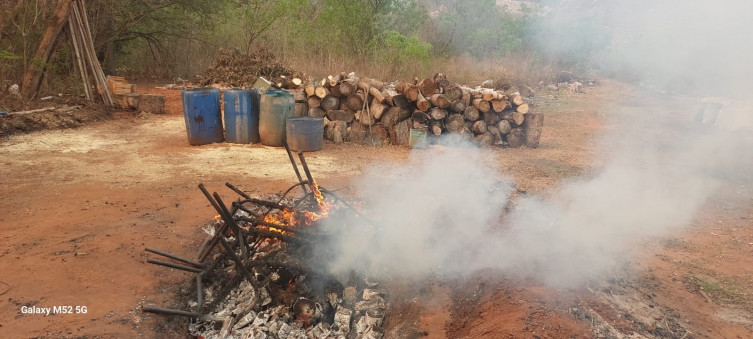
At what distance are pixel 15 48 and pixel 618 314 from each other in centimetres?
1405

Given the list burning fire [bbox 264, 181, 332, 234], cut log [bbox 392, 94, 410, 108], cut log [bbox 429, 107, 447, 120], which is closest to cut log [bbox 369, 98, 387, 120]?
cut log [bbox 392, 94, 410, 108]

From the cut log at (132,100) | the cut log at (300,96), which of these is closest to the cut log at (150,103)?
the cut log at (132,100)

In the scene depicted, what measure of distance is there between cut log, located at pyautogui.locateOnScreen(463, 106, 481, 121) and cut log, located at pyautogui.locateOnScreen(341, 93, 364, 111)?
226 cm

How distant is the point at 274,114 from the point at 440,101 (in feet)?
11.1

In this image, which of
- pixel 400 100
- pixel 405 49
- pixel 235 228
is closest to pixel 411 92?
pixel 400 100

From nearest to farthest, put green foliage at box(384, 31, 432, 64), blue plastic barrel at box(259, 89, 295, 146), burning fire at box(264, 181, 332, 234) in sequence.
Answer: burning fire at box(264, 181, 332, 234) → blue plastic barrel at box(259, 89, 295, 146) → green foliage at box(384, 31, 432, 64)

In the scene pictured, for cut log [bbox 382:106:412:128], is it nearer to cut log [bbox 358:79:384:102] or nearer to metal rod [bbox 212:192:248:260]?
cut log [bbox 358:79:384:102]

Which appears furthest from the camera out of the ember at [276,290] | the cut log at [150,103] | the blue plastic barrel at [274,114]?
the cut log at [150,103]

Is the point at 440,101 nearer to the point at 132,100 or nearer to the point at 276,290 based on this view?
the point at 276,290

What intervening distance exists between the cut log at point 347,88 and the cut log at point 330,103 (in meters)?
0.24

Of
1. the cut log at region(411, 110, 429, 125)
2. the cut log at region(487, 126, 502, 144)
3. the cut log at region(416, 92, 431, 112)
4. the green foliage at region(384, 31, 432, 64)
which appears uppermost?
the green foliage at region(384, 31, 432, 64)

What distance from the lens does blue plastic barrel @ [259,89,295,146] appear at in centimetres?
874

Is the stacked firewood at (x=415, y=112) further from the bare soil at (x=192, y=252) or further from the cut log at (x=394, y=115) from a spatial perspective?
the bare soil at (x=192, y=252)

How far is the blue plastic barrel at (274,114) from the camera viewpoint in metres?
8.74
